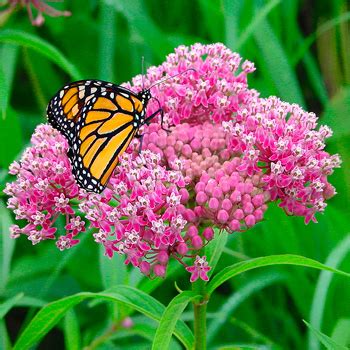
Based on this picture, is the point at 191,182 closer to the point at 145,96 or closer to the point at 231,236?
the point at 145,96

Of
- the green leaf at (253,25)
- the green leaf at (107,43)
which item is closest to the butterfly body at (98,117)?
the green leaf at (253,25)

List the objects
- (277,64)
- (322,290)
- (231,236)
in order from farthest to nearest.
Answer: (277,64) < (231,236) < (322,290)

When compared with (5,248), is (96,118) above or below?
above

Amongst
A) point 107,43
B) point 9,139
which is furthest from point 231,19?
point 9,139

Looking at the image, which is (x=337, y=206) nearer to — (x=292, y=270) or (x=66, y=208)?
(x=292, y=270)

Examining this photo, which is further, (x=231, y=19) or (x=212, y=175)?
(x=231, y=19)

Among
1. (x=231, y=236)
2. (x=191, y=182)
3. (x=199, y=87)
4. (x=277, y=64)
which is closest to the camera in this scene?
(x=191, y=182)

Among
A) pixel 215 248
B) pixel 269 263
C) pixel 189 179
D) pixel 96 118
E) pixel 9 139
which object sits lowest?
pixel 269 263
